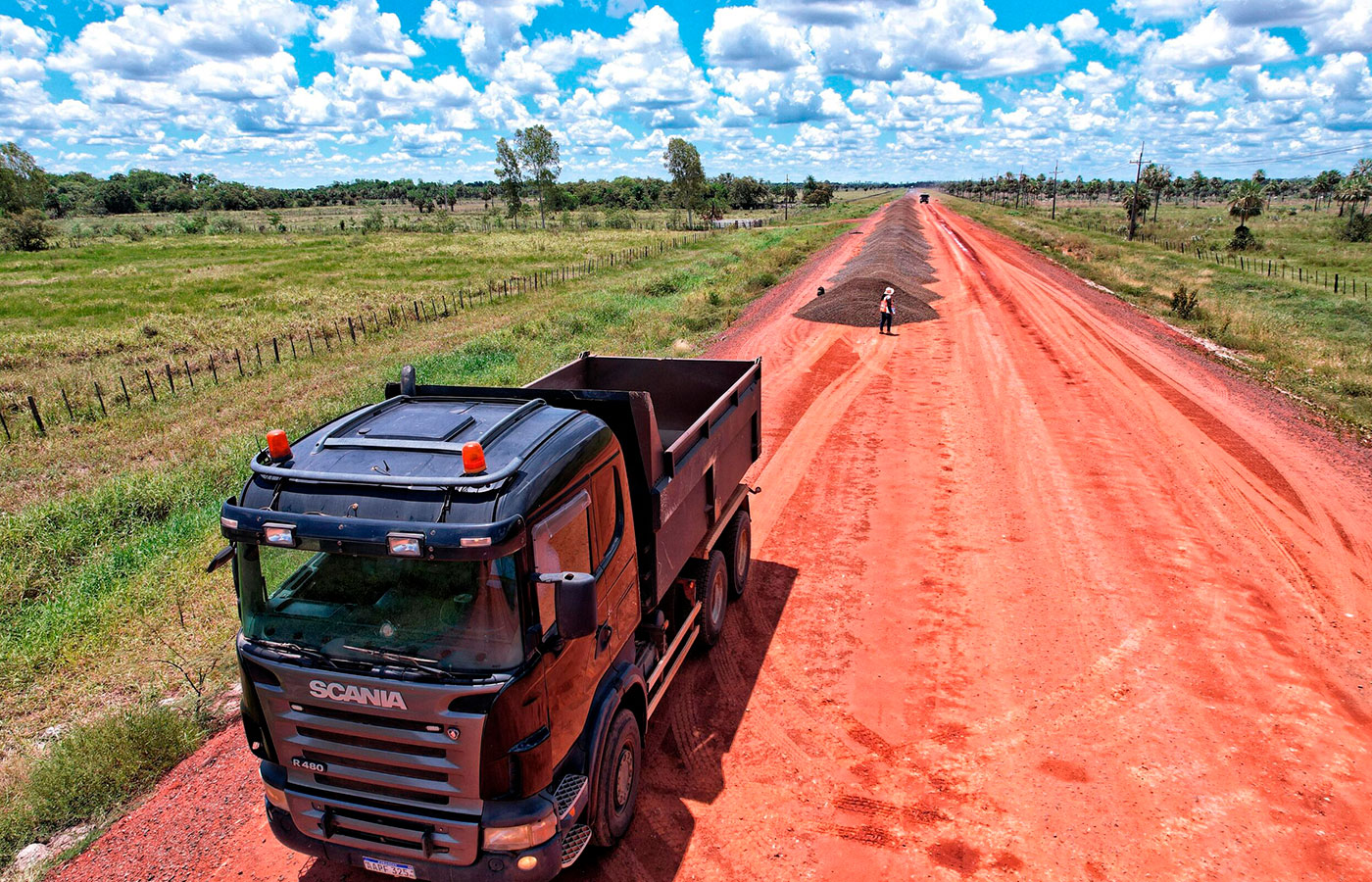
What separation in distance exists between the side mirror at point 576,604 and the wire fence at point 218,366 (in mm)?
19346

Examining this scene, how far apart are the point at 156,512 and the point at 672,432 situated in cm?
915

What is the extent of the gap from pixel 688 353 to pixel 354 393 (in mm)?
8789

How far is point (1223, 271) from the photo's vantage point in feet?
144

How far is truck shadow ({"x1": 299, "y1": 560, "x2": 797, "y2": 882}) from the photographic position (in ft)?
17.5

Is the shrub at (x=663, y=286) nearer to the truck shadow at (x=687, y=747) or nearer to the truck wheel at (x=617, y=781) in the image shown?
the truck shadow at (x=687, y=747)

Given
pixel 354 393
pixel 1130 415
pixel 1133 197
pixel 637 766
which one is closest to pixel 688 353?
pixel 354 393

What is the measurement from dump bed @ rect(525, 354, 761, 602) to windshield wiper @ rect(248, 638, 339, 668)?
2367 mm

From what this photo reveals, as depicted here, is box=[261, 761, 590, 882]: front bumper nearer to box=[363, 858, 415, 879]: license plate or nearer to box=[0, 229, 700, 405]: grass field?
box=[363, 858, 415, 879]: license plate

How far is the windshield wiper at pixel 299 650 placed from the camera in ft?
13.6

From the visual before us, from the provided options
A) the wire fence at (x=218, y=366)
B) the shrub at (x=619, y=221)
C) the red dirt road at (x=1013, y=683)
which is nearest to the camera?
the red dirt road at (x=1013, y=683)

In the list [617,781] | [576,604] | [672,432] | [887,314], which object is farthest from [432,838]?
[887,314]

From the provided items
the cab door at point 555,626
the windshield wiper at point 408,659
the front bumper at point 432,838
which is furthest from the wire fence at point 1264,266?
the windshield wiper at point 408,659

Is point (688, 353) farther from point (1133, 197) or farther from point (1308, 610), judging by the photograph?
point (1133, 197)

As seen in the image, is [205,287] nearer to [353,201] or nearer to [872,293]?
[872,293]
